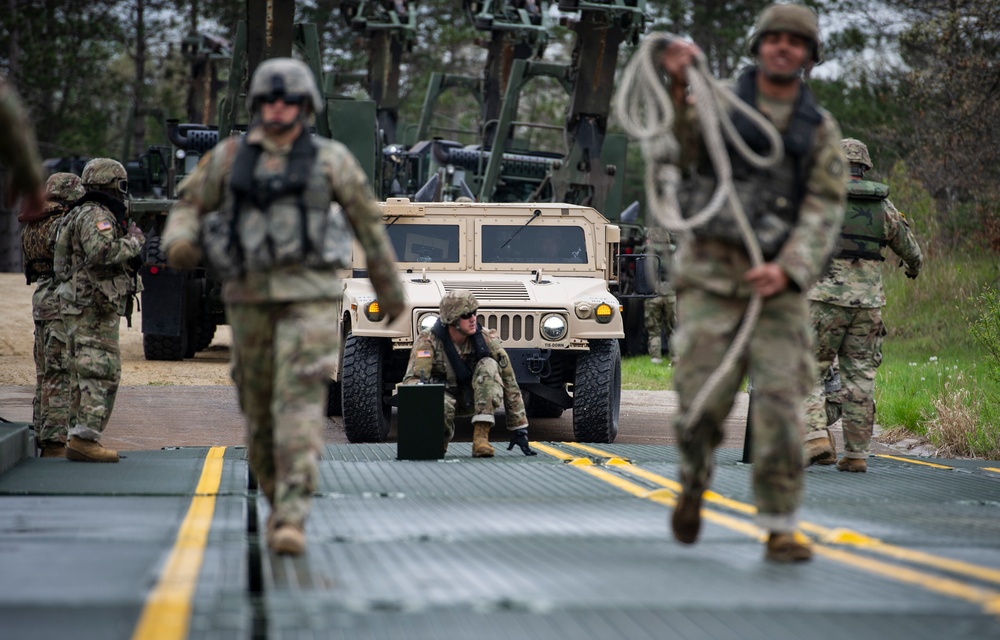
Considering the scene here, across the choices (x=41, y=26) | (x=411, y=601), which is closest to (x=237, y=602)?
(x=411, y=601)

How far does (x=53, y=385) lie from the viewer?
8.45 metres

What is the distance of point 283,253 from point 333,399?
7.36 meters

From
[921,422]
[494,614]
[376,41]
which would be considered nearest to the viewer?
[494,614]

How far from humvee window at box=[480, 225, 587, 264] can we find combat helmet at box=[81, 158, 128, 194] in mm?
3557

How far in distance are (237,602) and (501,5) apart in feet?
62.7

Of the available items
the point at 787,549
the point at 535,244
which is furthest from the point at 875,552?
the point at 535,244

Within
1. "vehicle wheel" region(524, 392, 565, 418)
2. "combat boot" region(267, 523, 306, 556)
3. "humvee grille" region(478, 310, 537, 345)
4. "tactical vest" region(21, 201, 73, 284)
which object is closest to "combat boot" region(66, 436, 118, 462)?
"tactical vest" region(21, 201, 73, 284)

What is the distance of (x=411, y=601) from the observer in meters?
3.85

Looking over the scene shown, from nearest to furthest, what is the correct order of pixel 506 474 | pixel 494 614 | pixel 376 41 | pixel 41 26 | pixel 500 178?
pixel 494 614 < pixel 506 474 < pixel 500 178 < pixel 376 41 < pixel 41 26

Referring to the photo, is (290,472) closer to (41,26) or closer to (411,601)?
(411,601)

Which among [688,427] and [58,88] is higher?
[58,88]

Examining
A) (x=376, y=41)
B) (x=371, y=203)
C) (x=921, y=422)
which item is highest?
(x=376, y=41)

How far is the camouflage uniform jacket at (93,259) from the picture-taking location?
8.10 metres

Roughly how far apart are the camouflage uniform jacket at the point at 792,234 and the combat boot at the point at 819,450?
3.61m
